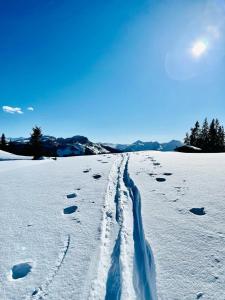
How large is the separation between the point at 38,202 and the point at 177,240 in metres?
4.11

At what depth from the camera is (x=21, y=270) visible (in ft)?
10.8

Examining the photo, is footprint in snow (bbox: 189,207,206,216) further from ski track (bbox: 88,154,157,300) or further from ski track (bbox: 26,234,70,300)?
ski track (bbox: 26,234,70,300)

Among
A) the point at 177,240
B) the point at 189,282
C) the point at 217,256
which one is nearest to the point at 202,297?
the point at 189,282

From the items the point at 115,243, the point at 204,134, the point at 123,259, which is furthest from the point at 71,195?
the point at 204,134

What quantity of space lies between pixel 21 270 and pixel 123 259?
5.45 feet

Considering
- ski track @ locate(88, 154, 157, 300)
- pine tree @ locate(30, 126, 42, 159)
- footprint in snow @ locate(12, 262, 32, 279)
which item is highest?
pine tree @ locate(30, 126, 42, 159)

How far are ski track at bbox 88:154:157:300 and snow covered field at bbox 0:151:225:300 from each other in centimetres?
1

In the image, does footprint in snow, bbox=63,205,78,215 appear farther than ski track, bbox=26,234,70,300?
Yes

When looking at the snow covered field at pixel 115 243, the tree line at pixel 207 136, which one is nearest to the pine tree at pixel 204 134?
the tree line at pixel 207 136

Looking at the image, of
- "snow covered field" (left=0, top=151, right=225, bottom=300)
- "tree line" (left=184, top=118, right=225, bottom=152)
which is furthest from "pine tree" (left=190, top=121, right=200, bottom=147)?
"snow covered field" (left=0, top=151, right=225, bottom=300)

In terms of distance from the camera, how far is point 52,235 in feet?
13.9

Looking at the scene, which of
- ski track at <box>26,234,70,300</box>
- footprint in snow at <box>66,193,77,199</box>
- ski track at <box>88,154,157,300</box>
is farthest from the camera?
footprint in snow at <box>66,193,77,199</box>

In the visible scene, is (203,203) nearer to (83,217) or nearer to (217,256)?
(217,256)

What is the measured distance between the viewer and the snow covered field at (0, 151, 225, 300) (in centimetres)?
285
